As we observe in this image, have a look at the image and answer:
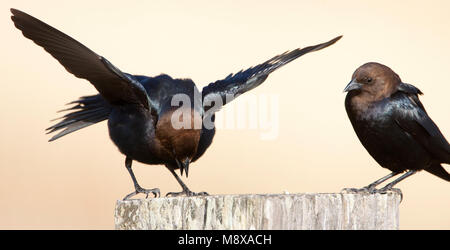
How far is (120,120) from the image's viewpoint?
504cm

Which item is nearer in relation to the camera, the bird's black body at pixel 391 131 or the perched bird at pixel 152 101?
the perched bird at pixel 152 101

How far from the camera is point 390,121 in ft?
15.8

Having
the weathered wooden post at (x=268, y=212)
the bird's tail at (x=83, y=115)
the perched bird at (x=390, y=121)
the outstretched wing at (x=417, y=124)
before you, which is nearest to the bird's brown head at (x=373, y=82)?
the perched bird at (x=390, y=121)

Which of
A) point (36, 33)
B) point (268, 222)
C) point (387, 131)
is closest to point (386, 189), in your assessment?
point (387, 131)

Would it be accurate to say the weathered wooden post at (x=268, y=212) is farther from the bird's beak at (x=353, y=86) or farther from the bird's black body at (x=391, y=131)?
the bird's beak at (x=353, y=86)

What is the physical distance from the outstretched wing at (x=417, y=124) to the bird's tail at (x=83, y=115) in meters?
2.45

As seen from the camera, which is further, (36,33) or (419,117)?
(419,117)

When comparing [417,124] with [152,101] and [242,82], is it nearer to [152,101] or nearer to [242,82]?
[242,82]

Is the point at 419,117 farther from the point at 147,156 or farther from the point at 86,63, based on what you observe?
the point at 86,63

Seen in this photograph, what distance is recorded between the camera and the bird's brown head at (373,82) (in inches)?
192

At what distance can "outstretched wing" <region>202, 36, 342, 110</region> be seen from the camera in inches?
211

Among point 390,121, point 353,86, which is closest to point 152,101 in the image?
point 353,86
